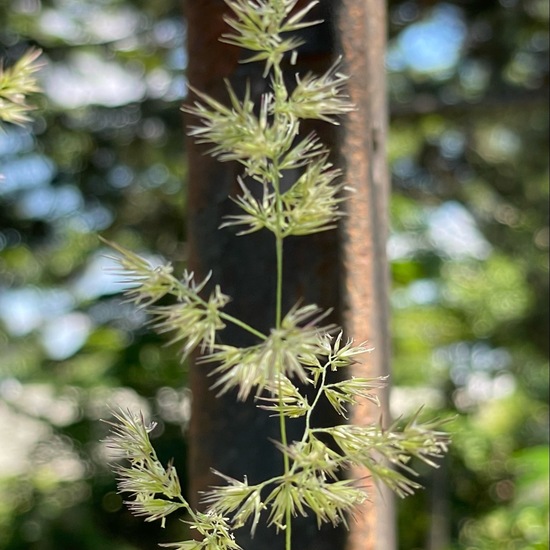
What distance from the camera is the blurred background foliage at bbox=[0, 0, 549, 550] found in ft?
12.3

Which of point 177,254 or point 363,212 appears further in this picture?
point 177,254

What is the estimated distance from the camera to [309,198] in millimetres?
527

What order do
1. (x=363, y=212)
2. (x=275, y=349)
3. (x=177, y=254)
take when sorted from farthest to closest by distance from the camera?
(x=177, y=254)
(x=363, y=212)
(x=275, y=349)

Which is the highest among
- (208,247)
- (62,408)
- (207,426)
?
(208,247)

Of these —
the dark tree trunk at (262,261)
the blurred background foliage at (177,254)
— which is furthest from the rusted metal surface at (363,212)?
the blurred background foliage at (177,254)

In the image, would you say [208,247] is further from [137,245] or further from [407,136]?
[407,136]

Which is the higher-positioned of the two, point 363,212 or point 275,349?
point 363,212

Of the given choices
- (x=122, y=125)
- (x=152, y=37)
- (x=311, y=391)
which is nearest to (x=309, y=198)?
(x=311, y=391)

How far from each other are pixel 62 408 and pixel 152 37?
193 cm

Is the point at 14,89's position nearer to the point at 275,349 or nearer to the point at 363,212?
the point at 275,349

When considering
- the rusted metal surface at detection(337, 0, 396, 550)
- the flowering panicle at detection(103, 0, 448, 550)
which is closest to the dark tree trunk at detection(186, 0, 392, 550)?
the rusted metal surface at detection(337, 0, 396, 550)

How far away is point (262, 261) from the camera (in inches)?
40.6

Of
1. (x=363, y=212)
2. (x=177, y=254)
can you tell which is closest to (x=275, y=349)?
(x=363, y=212)

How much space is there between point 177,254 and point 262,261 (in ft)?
10.9
